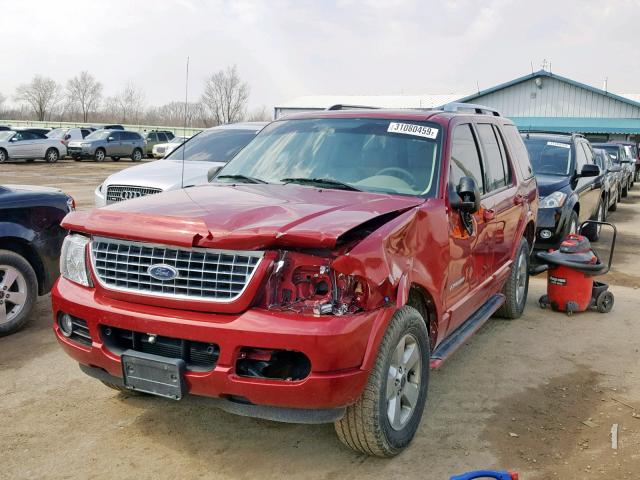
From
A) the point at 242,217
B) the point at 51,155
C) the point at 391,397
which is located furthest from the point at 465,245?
the point at 51,155

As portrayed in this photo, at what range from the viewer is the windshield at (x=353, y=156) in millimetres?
4215

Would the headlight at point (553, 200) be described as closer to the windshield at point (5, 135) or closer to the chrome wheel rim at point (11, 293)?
the chrome wheel rim at point (11, 293)

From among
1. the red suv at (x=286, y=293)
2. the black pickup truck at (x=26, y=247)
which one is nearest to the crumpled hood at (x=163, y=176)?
the black pickup truck at (x=26, y=247)

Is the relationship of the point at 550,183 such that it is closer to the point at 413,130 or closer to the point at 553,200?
the point at 553,200

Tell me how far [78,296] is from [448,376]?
2695 mm

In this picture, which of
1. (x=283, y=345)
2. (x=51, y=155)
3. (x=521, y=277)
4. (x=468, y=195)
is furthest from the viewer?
(x=51, y=155)

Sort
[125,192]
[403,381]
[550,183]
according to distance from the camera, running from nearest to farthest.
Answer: [403,381] < [125,192] < [550,183]

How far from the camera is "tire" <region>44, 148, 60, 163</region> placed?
98.7ft

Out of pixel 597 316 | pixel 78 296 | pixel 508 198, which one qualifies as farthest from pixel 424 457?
pixel 597 316

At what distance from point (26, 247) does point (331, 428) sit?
3.32 metres

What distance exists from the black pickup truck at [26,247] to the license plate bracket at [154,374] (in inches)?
105

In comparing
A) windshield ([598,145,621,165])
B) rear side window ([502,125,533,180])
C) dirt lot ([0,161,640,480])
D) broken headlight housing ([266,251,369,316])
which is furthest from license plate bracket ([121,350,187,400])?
windshield ([598,145,621,165])

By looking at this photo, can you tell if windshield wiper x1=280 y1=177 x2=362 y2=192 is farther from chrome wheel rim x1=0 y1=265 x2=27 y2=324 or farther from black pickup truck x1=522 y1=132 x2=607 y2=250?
black pickup truck x1=522 y1=132 x2=607 y2=250

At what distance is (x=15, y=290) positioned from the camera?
5.50 m
